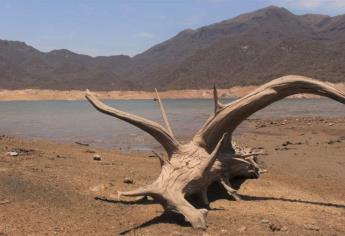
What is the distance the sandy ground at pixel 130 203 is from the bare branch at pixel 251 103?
0.84 m

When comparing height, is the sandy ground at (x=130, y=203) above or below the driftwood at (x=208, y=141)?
below

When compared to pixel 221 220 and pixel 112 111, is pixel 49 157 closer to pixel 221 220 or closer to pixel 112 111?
pixel 112 111

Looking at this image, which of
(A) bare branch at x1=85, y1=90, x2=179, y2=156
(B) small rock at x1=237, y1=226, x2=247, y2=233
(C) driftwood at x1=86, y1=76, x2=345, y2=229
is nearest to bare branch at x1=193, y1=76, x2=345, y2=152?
(C) driftwood at x1=86, y1=76, x2=345, y2=229

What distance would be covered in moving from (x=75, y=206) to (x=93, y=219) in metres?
0.62

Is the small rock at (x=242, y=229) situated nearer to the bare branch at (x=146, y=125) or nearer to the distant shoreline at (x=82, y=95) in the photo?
the bare branch at (x=146, y=125)

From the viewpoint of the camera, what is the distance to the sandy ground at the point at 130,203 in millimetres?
5957

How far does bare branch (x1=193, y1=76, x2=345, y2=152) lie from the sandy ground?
84cm

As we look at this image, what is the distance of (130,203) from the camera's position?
7.11m

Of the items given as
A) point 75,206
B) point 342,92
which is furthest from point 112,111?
point 342,92

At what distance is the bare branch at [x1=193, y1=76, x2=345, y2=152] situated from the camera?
7.34 m

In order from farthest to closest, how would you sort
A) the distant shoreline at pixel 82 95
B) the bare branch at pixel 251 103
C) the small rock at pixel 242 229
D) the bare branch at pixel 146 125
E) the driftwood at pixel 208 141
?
the distant shoreline at pixel 82 95
the bare branch at pixel 251 103
the bare branch at pixel 146 125
the driftwood at pixel 208 141
the small rock at pixel 242 229

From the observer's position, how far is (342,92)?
7.09 metres

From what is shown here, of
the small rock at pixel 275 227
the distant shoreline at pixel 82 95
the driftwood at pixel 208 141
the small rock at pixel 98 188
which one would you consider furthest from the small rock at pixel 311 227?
the distant shoreline at pixel 82 95

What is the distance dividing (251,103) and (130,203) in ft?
7.12
